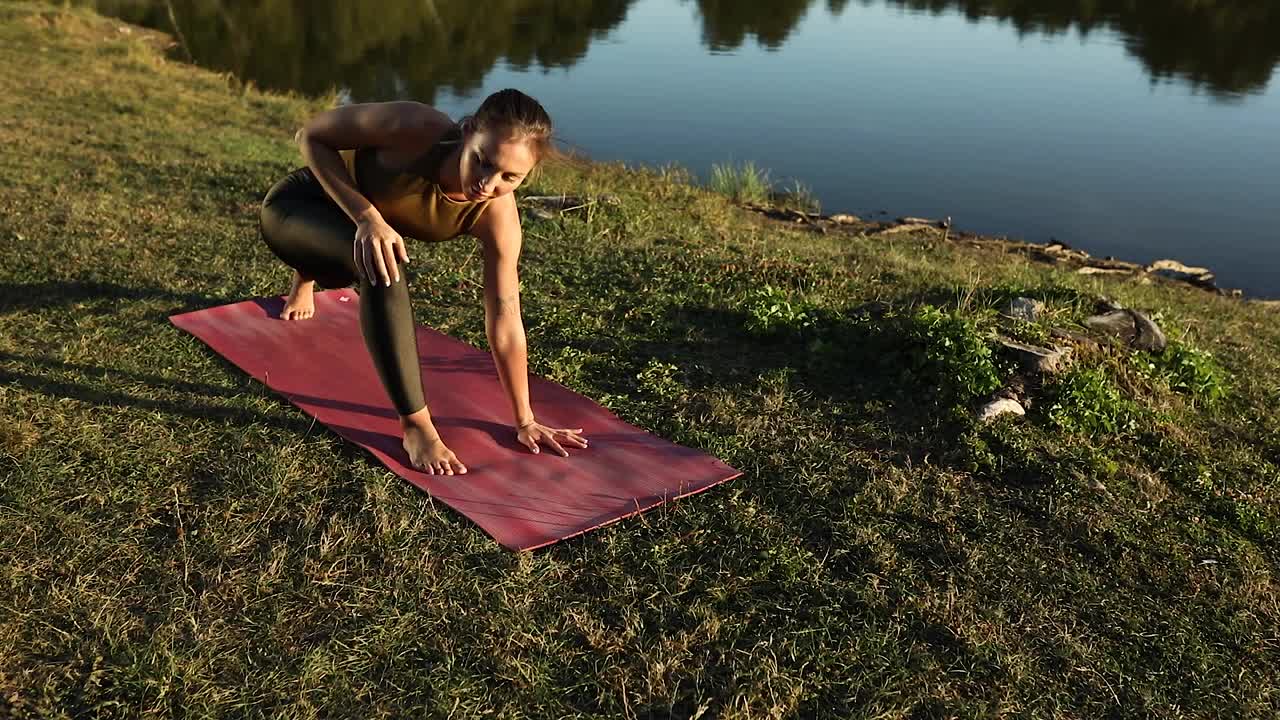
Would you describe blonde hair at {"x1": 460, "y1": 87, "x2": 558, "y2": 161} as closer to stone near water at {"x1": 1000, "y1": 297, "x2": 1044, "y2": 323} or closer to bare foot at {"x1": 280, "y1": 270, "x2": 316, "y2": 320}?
bare foot at {"x1": 280, "y1": 270, "x2": 316, "y2": 320}

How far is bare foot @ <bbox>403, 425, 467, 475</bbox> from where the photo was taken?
11.4ft

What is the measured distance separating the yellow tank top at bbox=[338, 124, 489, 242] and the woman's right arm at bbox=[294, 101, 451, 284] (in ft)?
0.21

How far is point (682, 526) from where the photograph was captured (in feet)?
10.7

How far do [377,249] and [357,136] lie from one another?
0.57m

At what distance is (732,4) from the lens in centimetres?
2844

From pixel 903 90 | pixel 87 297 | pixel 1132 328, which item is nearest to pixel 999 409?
pixel 1132 328

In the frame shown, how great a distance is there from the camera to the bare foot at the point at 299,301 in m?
4.72

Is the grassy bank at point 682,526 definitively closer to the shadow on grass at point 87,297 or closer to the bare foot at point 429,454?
the shadow on grass at point 87,297

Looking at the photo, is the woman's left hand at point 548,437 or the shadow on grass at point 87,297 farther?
the shadow on grass at point 87,297

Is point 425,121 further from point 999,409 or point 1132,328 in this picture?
point 1132,328

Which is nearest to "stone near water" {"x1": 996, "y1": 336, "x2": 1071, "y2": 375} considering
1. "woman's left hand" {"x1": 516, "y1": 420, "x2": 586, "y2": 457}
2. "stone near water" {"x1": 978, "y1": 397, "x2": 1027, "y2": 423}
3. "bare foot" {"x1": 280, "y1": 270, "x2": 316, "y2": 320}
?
"stone near water" {"x1": 978, "y1": 397, "x2": 1027, "y2": 423}

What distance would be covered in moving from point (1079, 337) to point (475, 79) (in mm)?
14222

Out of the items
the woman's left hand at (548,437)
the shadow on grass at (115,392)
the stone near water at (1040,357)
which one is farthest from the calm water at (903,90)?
the shadow on grass at (115,392)

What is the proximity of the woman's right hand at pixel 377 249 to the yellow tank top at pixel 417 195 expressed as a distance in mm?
286
